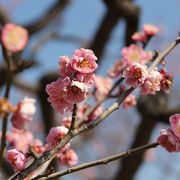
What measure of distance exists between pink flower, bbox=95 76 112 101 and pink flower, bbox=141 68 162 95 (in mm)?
603

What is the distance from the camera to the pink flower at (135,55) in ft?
4.95

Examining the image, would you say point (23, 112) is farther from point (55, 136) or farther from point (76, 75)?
point (76, 75)

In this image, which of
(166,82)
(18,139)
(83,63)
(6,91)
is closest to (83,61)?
(83,63)

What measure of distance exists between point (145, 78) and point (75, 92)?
0.21 m

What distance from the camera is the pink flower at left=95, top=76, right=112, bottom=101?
66.8 inches

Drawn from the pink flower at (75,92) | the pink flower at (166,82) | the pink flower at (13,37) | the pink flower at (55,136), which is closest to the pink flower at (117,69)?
the pink flower at (13,37)

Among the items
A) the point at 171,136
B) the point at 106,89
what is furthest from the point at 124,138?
the point at 171,136

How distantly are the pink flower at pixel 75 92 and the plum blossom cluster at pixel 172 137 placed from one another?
204mm

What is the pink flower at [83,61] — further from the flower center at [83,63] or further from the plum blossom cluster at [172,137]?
the plum blossom cluster at [172,137]

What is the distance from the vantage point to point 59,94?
3.13 feet

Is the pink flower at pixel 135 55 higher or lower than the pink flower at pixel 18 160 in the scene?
higher

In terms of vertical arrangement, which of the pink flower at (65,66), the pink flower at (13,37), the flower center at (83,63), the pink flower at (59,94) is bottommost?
Answer: the pink flower at (13,37)

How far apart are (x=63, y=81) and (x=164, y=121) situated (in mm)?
1768

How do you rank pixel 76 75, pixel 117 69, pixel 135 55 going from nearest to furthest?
pixel 76 75, pixel 135 55, pixel 117 69
